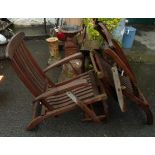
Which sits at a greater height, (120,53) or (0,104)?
(120,53)

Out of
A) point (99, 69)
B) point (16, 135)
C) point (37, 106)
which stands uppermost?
point (99, 69)

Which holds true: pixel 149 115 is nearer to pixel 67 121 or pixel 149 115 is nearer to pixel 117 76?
pixel 117 76

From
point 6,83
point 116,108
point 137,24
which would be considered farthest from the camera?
point 137,24

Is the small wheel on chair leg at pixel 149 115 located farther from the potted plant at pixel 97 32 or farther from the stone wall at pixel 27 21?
the stone wall at pixel 27 21

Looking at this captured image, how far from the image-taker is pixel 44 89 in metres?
2.80

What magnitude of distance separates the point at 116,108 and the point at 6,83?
1823 millimetres

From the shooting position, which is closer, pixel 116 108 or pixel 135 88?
pixel 135 88

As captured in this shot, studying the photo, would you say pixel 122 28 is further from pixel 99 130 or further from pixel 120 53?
pixel 99 130

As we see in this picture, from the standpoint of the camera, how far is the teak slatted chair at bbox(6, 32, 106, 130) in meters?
2.35

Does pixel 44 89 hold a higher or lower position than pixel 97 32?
lower

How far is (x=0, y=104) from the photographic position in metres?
3.25

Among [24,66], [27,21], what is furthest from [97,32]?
[27,21]

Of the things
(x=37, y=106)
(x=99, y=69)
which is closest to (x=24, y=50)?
(x=37, y=106)

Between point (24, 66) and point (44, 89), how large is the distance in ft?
1.43
